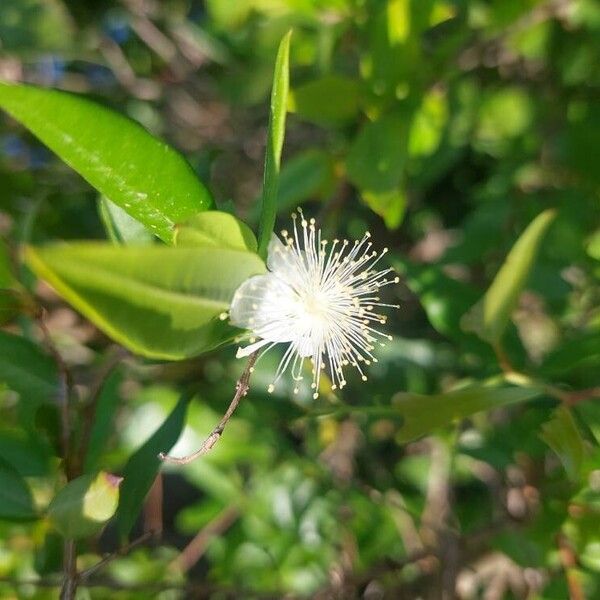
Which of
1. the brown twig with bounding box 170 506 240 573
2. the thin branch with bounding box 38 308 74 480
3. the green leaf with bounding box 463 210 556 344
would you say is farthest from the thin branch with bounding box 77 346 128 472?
the brown twig with bounding box 170 506 240 573

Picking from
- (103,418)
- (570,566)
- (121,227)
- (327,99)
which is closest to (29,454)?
(103,418)

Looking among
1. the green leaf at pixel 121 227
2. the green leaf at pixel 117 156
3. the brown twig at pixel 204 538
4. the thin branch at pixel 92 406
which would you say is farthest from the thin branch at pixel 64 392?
the brown twig at pixel 204 538

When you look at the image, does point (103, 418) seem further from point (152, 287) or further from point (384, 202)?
point (152, 287)

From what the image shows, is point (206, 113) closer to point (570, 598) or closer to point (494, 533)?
point (494, 533)

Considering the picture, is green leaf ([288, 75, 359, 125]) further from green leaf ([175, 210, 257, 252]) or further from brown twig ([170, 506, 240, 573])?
brown twig ([170, 506, 240, 573])

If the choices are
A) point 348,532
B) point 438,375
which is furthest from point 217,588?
point 438,375

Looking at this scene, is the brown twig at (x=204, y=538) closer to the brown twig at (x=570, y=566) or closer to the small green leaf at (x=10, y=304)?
the brown twig at (x=570, y=566)

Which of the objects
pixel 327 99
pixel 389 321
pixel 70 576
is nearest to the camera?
pixel 70 576
